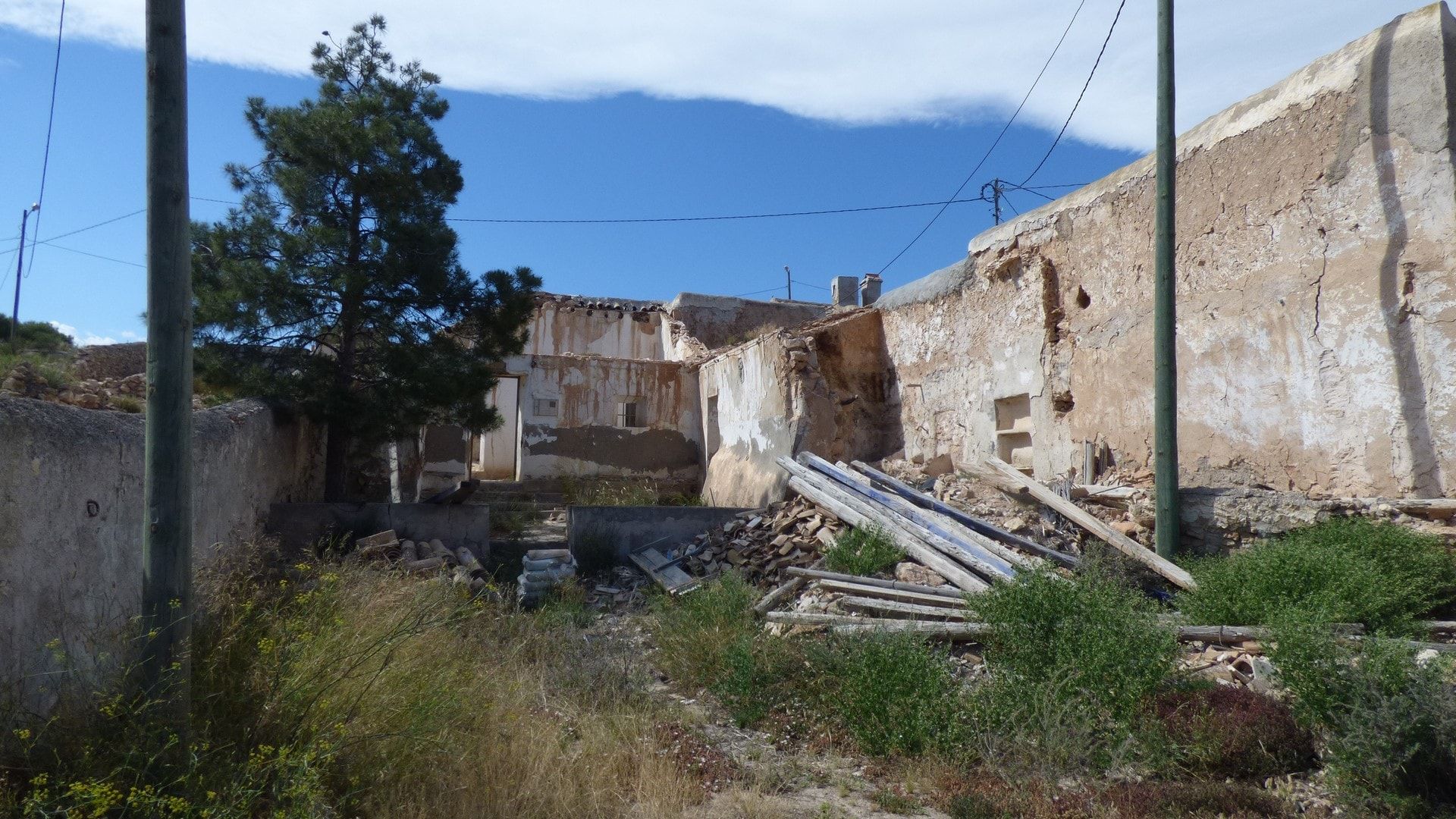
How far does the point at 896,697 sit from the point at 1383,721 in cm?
230

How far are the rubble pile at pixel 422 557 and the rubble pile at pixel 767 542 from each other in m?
2.32

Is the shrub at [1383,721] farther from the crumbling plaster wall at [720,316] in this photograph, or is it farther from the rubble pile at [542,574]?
the crumbling plaster wall at [720,316]

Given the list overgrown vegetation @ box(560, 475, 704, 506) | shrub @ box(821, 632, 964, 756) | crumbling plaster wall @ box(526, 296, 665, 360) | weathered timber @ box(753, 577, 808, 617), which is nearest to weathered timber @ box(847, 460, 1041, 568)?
weathered timber @ box(753, 577, 808, 617)

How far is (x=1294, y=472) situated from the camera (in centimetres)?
799

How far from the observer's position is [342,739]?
12.3 ft

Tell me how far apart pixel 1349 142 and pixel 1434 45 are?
0.86 meters

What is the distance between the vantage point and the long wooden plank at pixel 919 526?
7770mm

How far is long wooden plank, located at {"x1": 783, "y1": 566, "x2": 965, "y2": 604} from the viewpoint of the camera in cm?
743

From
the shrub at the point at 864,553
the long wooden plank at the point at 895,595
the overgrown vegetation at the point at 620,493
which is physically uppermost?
the overgrown vegetation at the point at 620,493

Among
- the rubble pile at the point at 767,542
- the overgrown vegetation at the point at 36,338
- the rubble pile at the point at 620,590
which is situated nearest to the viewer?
the rubble pile at the point at 620,590

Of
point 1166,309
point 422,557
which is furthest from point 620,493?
point 1166,309

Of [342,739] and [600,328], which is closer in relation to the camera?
[342,739]

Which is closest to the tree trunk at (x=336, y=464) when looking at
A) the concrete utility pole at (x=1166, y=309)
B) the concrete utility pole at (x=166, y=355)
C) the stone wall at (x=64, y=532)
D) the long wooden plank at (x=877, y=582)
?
the stone wall at (x=64, y=532)

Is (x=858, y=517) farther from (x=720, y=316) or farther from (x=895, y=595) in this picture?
(x=720, y=316)
